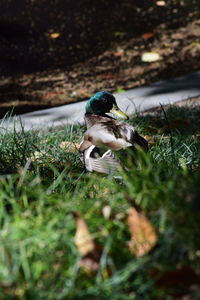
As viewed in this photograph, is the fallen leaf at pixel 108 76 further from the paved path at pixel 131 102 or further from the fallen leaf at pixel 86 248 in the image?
the fallen leaf at pixel 86 248

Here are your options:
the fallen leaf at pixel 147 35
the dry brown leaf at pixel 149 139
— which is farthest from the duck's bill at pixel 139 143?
the fallen leaf at pixel 147 35

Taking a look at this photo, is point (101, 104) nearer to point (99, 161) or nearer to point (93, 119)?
point (93, 119)

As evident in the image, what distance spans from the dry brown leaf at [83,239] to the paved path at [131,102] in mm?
2661

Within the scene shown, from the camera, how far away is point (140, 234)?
198cm

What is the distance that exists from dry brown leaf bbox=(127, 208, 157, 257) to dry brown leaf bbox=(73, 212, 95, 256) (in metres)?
0.16

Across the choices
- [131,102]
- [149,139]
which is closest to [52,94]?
[131,102]

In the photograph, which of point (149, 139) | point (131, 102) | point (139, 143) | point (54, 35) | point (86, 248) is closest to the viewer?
point (86, 248)

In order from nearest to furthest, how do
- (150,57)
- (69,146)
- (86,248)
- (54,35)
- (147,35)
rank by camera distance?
(86,248) < (69,146) < (150,57) < (147,35) < (54,35)

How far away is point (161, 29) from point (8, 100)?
3325 mm

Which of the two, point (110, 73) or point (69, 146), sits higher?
point (69, 146)

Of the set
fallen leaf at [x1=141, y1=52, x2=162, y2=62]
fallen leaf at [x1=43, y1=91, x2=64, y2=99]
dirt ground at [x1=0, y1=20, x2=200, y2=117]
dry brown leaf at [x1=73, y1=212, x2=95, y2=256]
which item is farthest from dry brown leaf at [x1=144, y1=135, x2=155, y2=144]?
fallen leaf at [x1=141, y1=52, x2=162, y2=62]

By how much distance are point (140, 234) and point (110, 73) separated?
5492mm

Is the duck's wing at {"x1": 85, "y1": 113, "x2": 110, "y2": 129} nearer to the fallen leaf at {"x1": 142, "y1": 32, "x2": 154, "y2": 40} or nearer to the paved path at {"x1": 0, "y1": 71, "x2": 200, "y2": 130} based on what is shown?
the paved path at {"x1": 0, "y1": 71, "x2": 200, "y2": 130}

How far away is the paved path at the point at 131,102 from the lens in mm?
4867
